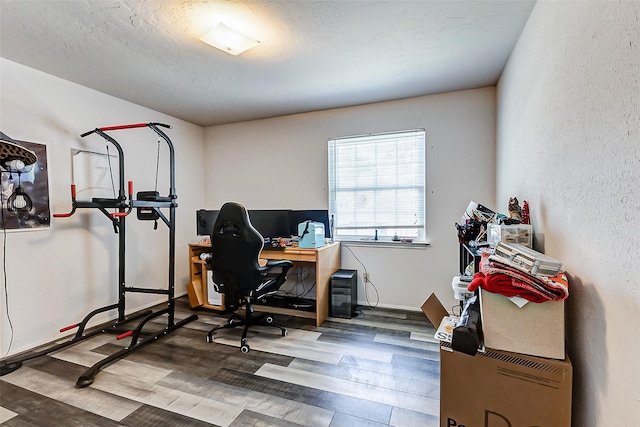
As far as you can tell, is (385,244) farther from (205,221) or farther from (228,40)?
(228,40)

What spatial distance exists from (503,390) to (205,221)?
3.50 metres

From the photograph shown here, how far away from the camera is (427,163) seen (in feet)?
10.6

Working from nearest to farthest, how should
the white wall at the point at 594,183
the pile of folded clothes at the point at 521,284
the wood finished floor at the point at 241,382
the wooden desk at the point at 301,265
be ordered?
the white wall at the point at 594,183
the pile of folded clothes at the point at 521,284
the wood finished floor at the point at 241,382
the wooden desk at the point at 301,265

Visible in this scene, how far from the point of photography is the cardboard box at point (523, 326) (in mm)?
1115

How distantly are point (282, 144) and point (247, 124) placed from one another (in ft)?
2.18

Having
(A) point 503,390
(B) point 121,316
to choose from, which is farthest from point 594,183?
(B) point 121,316

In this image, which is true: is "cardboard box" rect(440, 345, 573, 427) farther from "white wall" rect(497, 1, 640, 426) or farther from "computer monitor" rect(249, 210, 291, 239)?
"computer monitor" rect(249, 210, 291, 239)

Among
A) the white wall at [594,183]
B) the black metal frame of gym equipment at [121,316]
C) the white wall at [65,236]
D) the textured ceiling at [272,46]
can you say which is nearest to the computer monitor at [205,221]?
the white wall at [65,236]

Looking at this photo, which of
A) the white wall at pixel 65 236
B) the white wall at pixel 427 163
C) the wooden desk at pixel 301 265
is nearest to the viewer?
the white wall at pixel 65 236

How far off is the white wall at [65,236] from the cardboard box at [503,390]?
3298 mm

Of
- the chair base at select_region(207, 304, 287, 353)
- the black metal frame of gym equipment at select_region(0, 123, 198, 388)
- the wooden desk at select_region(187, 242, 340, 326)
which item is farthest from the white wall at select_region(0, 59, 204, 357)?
the chair base at select_region(207, 304, 287, 353)

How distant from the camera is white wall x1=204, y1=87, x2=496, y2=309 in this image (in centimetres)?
Answer: 307

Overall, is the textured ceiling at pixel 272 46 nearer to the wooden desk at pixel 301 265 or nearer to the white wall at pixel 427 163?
the white wall at pixel 427 163

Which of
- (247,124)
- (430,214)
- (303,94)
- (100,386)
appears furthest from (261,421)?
(247,124)
